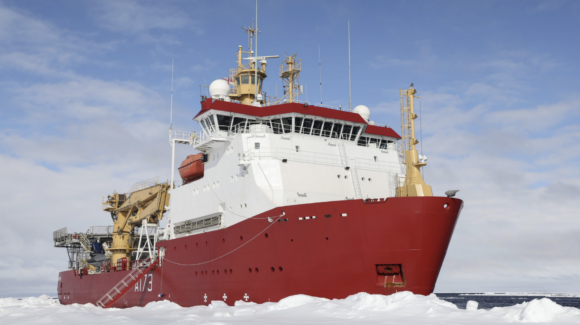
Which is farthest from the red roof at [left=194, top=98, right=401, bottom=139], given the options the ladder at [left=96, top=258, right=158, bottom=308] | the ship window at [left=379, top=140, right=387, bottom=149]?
the ladder at [left=96, top=258, right=158, bottom=308]

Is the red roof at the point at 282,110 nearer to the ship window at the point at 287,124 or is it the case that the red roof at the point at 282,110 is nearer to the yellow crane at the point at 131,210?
the ship window at the point at 287,124

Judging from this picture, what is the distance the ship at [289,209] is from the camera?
19.2m

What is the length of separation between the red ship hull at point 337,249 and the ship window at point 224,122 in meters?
6.04

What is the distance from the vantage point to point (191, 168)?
30953 millimetres

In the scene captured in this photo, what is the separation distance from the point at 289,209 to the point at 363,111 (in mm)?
11891

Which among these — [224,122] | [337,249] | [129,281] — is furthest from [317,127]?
[129,281]

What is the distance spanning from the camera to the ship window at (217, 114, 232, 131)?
1069 inches

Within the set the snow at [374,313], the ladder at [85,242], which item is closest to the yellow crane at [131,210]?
the ladder at [85,242]

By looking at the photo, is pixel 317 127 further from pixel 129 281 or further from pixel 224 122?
pixel 129 281

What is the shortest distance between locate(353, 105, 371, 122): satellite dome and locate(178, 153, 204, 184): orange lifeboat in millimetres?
9760

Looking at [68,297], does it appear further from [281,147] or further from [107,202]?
[281,147]

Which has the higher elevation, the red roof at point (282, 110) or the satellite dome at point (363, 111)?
the satellite dome at point (363, 111)

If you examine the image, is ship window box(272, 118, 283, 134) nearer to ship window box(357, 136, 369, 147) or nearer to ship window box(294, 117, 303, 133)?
ship window box(294, 117, 303, 133)

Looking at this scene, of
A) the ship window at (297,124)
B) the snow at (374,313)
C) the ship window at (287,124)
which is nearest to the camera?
the snow at (374,313)
